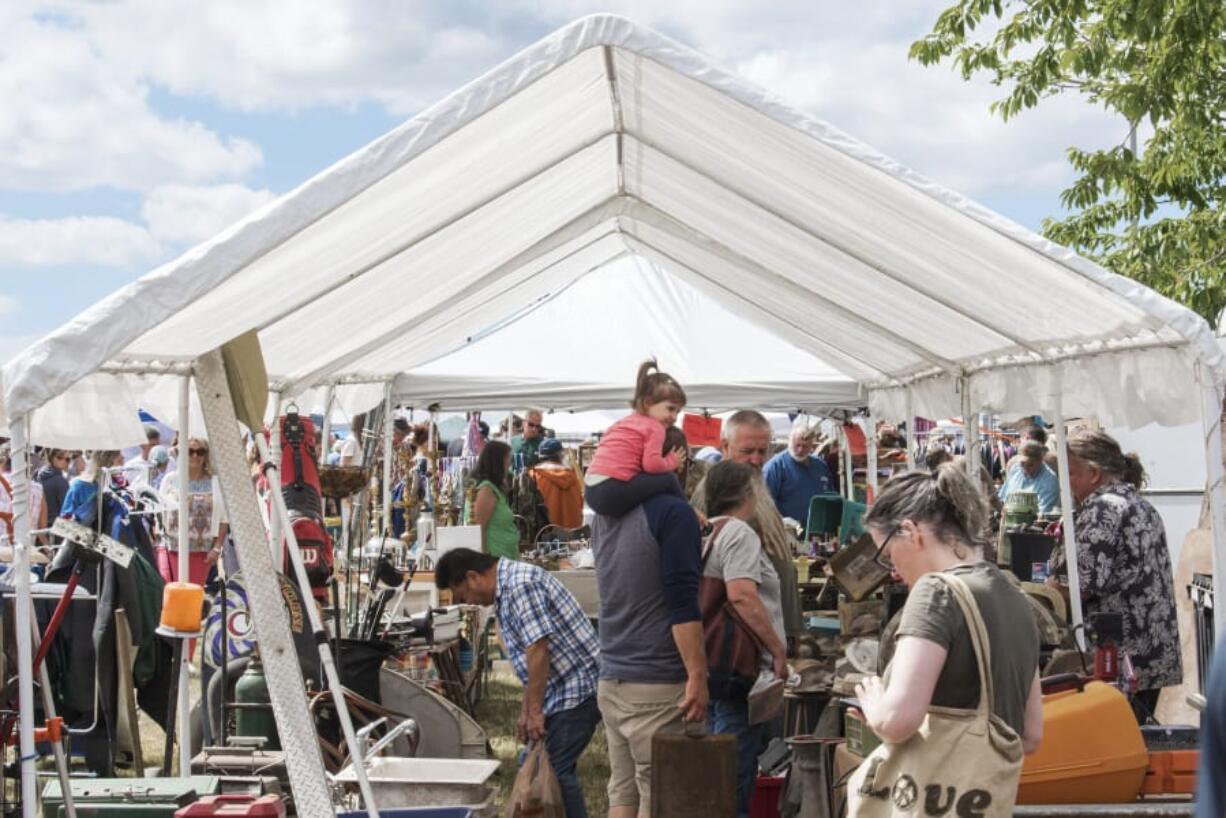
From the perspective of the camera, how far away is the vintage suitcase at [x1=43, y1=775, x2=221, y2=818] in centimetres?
411

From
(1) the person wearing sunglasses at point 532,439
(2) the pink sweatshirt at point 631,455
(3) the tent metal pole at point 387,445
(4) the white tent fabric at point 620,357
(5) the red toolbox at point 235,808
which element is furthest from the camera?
(1) the person wearing sunglasses at point 532,439

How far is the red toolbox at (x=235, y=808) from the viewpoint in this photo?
3.92 m

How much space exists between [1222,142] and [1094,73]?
47.9 inches

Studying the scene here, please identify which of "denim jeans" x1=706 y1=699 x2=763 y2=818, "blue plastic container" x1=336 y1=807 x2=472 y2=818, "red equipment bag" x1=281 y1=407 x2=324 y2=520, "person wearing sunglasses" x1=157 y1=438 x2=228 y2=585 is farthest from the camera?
"person wearing sunglasses" x1=157 y1=438 x2=228 y2=585

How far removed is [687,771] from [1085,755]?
131 centimetres

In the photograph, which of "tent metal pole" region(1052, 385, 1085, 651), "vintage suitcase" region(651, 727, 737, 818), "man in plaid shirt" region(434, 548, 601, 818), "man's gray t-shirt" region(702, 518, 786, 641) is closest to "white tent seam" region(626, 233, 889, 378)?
"tent metal pole" region(1052, 385, 1085, 651)

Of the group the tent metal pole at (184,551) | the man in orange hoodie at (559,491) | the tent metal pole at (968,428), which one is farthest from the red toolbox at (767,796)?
the man in orange hoodie at (559,491)

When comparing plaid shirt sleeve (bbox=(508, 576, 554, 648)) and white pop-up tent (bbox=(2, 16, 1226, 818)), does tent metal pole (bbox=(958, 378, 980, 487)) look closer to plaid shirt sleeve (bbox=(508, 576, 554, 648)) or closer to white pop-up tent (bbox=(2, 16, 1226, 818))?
white pop-up tent (bbox=(2, 16, 1226, 818))

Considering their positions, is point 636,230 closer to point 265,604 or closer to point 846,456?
point 265,604

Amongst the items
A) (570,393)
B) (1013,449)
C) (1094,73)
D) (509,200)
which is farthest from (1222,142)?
(1013,449)

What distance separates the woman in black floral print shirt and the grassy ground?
7.69ft

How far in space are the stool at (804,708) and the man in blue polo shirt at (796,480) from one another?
452cm

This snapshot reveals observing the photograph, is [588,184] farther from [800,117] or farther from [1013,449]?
[1013,449]

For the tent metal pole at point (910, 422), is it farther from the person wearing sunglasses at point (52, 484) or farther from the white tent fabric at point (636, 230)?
the person wearing sunglasses at point (52, 484)
